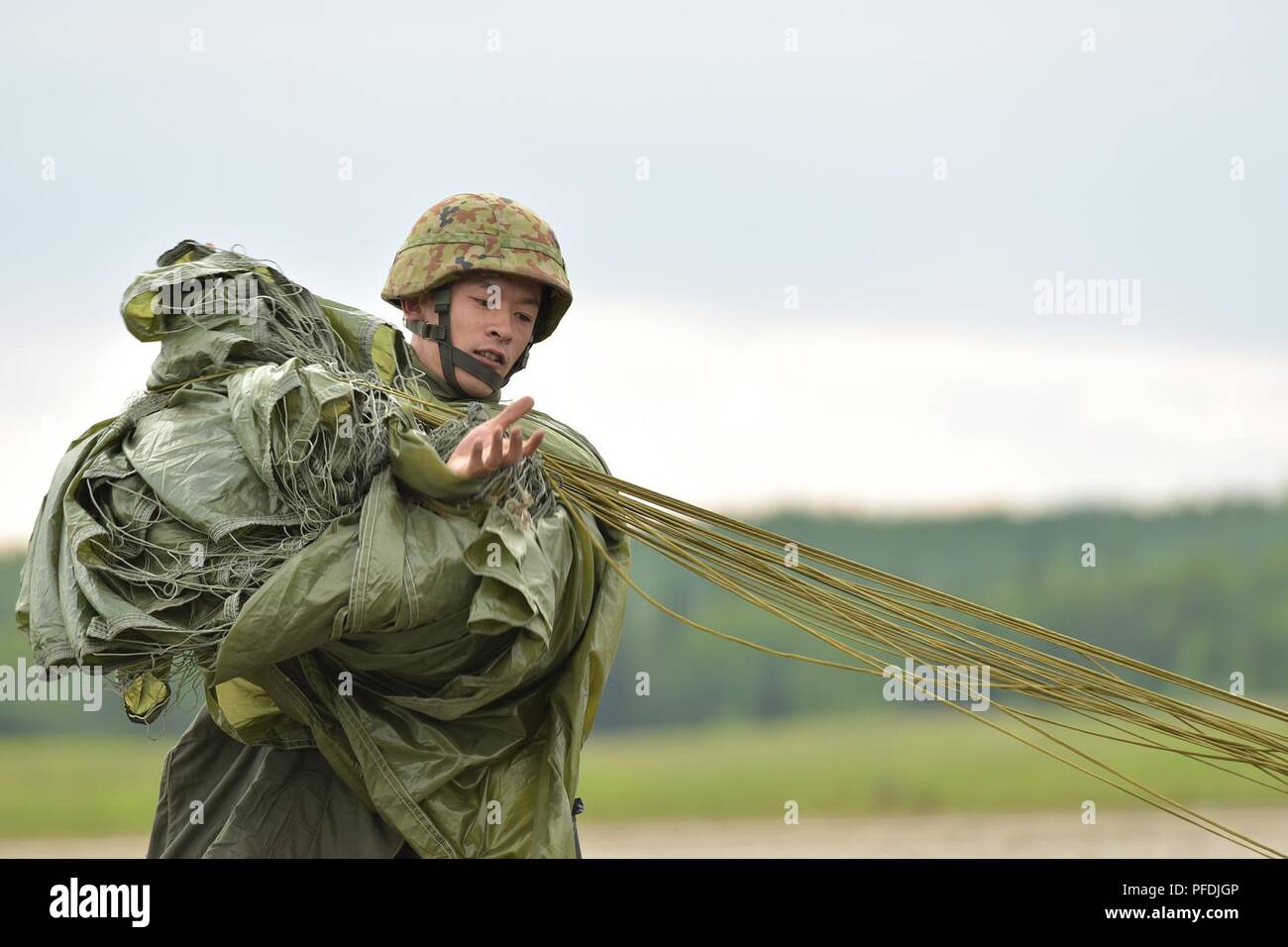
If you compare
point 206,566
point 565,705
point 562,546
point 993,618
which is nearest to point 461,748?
point 565,705

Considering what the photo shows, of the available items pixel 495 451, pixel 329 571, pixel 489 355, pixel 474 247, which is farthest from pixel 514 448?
pixel 474 247

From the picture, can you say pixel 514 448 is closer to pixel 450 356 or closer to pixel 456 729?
pixel 450 356

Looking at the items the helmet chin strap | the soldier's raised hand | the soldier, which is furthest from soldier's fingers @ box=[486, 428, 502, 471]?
the helmet chin strap

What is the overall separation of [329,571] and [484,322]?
30.7 inches

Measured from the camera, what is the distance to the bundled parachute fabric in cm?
284

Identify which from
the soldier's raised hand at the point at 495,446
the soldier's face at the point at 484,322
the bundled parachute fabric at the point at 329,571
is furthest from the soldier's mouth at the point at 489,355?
the soldier's raised hand at the point at 495,446

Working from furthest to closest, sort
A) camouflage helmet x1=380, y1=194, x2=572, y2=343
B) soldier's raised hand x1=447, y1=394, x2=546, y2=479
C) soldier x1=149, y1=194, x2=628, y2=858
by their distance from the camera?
camouflage helmet x1=380, y1=194, x2=572, y2=343, soldier x1=149, y1=194, x2=628, y2=858, soldier's raised hand x1=447, y1=394, x2=546, y2=479

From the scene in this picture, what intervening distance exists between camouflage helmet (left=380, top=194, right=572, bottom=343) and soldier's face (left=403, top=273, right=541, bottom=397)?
Answer: 0.13 feet

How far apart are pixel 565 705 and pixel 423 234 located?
115cm

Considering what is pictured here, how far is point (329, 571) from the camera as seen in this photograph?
2.82 metres

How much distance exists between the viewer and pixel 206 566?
2854 mm

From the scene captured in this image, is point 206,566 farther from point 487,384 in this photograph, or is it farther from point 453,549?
point 487,384

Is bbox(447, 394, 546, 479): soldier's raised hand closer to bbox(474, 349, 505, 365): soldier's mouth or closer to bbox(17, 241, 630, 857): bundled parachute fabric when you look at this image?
bbox(17, 241, 630, 857): bundled parachute fabric

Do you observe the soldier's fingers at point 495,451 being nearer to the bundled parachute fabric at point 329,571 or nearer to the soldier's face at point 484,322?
the bundled parachute fabric at point 329,571
